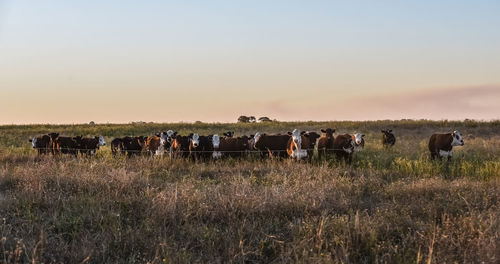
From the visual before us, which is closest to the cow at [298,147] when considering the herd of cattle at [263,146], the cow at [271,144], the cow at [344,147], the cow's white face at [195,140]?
the herd of cattle at [263,146]

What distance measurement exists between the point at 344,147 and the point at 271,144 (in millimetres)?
3226

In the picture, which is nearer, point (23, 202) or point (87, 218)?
point (87, 218)

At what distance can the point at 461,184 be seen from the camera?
10086mm

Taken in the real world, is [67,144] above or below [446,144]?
below

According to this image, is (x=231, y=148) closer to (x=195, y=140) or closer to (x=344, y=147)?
(x=195, y=140)

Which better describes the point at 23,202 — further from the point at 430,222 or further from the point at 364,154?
the point at 364,154

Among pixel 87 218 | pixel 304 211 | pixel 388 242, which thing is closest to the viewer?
pixel 388 242

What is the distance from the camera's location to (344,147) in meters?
17.0

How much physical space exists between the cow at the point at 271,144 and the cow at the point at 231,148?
66 cm

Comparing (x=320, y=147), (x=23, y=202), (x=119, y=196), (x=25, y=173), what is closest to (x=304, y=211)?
(x=119, y=196)

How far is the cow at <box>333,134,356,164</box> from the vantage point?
16922 mm

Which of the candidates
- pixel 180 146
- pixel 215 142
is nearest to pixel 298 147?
pixel 215 142

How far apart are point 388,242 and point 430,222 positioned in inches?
56.1

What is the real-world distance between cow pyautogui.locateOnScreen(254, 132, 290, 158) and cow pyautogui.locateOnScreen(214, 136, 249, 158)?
0.66 meters
